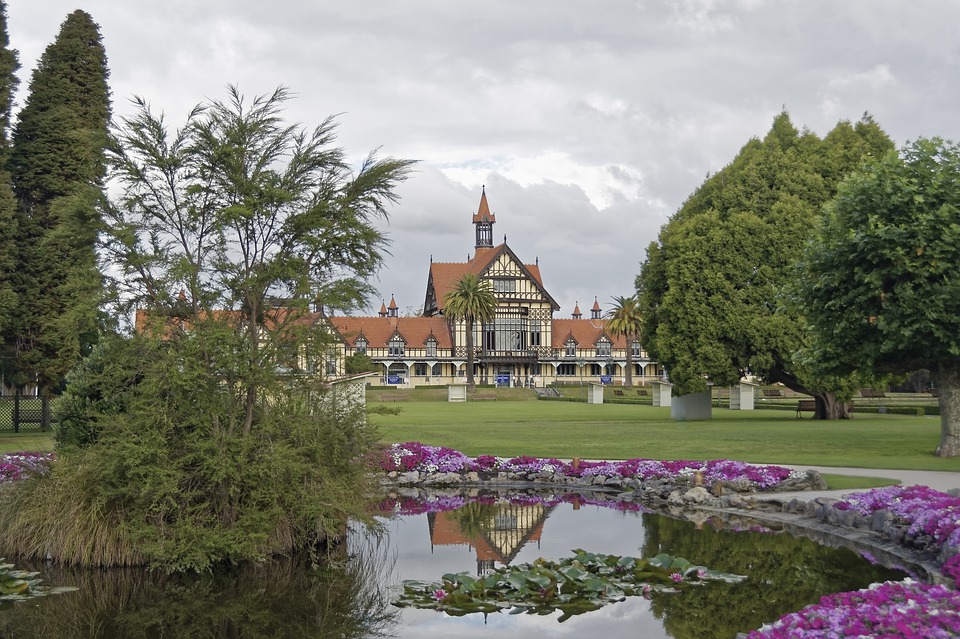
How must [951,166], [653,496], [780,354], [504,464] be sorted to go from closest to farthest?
1. [653,496]
2. [504,464]
3. [951,166]
4. [780,354]

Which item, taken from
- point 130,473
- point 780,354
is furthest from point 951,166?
point 130,473

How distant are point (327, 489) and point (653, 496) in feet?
25.7

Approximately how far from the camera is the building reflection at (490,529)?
40.9 ft

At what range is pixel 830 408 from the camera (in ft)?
128

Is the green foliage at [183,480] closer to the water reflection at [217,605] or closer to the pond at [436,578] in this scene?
the water reflection at [217,605]

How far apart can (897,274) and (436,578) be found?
1525 centimetres

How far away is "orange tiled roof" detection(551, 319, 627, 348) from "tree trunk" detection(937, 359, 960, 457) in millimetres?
67561

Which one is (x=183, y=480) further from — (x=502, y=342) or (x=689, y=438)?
(x=502, y=342)

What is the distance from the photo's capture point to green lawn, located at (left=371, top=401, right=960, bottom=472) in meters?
22.0

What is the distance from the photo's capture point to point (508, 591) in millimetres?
9875

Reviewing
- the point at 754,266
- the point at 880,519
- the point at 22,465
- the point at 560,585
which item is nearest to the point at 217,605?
the point at 560,585

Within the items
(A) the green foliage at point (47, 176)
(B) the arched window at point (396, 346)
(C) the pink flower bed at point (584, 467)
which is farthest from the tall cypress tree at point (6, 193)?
(B) the arched window at point (396, 346)

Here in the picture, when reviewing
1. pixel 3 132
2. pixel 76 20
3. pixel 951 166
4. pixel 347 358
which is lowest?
pixel 347 358

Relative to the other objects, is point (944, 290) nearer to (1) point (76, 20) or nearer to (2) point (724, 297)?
(2) point (724, 297)
